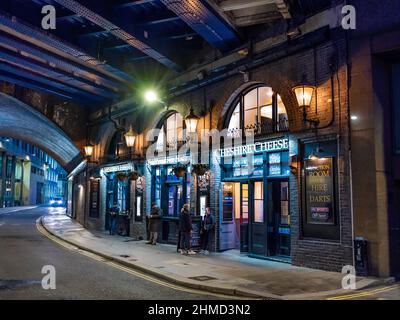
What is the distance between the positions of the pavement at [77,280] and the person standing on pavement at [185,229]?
110 inches

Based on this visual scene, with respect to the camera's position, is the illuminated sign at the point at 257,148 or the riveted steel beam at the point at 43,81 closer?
the illuminated sign at the point at 257,148

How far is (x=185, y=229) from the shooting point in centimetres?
1362

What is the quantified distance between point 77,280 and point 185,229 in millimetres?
A: 5187

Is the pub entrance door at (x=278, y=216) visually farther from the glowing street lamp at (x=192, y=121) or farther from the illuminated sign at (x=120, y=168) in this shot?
the illuminated sign at (x=120, y=168)

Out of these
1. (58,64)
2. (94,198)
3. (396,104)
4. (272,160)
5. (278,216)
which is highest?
(58,64)

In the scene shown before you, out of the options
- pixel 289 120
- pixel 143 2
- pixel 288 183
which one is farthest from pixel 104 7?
pixel 288 183

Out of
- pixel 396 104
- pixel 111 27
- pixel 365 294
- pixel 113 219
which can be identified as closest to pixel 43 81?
pixel 113 219

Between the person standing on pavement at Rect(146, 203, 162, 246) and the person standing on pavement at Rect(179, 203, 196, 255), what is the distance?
2.46m

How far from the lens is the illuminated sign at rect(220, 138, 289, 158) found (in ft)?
38.8

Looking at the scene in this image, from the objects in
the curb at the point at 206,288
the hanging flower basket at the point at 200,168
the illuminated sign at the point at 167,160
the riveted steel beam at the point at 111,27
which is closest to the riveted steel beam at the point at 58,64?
the riveted steel beam at the point at 111,27

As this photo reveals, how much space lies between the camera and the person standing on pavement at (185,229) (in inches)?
535

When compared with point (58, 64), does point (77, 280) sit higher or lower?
lower

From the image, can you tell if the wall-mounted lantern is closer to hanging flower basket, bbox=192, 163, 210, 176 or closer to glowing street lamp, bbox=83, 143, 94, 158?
hanging flower basket, bbox=192, 163, 210, 176

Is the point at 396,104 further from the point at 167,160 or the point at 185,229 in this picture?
the point at 167,160
